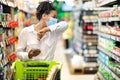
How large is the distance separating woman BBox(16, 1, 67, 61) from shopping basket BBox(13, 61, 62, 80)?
12cm

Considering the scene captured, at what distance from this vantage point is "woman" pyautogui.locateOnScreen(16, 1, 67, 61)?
399cm

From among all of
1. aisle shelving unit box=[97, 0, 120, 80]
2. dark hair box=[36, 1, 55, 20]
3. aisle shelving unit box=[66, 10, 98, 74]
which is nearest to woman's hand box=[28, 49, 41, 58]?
dark hair box=[36, 1, 55, 20]

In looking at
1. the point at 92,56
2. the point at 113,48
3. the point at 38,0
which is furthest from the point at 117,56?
the point at 92,56

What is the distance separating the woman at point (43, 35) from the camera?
3.99m

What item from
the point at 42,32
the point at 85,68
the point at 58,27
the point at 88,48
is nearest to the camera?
the point at 42,32

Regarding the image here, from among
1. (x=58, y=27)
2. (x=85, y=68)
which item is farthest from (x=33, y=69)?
(x=85, y=68)

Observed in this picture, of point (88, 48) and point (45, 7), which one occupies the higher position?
point (45, 7)

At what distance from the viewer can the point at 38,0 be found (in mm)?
4852

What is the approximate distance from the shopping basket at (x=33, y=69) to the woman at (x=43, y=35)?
12cm

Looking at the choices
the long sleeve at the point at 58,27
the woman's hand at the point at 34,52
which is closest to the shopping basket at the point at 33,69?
the woman's hand at the point at 34,52

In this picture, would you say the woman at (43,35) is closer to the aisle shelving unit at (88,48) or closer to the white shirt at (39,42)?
the white shirt at (39,42)

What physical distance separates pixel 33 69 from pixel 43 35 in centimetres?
57

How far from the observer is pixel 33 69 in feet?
12.3

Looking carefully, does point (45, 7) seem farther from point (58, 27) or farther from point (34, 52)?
point (34, 52)
